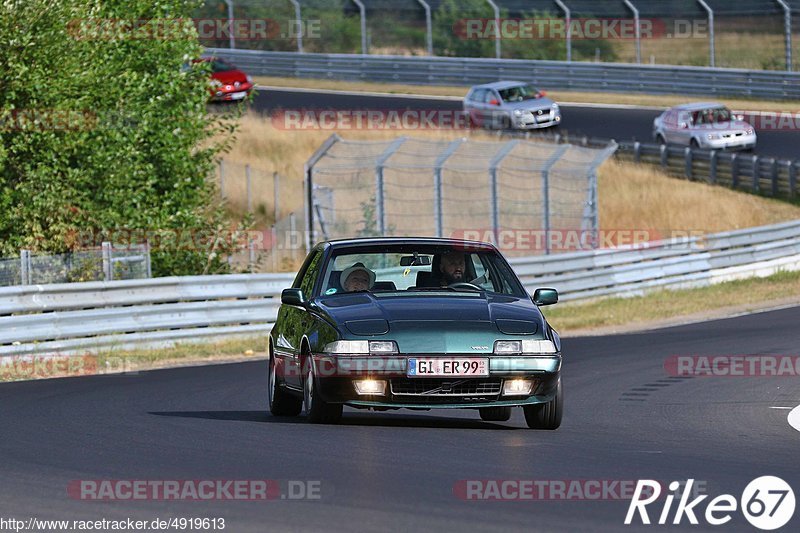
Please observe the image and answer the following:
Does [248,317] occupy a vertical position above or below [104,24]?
below

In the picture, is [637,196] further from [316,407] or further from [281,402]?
[316,407]

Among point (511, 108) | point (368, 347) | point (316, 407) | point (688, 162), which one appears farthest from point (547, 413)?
point (511, 108)

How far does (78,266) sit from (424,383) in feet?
37.1

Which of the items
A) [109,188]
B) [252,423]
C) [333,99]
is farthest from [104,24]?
[333,99]

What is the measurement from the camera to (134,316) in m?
19.8

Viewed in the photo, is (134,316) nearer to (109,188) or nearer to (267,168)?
(109,188)

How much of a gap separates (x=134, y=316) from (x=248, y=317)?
198cm

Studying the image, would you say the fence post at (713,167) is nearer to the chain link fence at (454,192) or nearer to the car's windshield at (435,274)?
the chain link fence at (454,192)

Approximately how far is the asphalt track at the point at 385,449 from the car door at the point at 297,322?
42 cm

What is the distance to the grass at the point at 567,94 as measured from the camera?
4800 centimetres

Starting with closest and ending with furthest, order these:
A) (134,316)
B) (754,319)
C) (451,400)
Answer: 1. (451,400)
2. (134,316)
3. (754,319)

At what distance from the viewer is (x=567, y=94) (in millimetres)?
53000

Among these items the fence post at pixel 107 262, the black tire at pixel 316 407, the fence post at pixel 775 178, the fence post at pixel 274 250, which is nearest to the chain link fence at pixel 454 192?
the fence post at pixel 274 250

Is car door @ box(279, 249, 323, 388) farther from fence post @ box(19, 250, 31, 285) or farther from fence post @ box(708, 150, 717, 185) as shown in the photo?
fence post @ box(708, 150, 717, 185)
